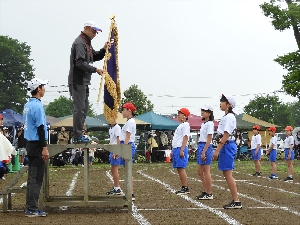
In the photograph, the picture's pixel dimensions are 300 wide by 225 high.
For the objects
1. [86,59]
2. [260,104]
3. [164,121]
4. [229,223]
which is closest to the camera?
[229,223]

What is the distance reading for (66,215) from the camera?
9828 millimetres

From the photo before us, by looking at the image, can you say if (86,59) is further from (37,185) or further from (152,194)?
(152,194)

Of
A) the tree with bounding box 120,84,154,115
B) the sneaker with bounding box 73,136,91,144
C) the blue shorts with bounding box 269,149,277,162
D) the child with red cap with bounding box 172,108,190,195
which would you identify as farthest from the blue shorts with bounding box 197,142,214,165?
the tree with bounding box 120,84,154,115

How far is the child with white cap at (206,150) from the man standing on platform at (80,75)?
10.2 ft

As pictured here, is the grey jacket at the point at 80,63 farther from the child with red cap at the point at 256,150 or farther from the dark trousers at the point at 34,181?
the child with red cap at the point at 256,150

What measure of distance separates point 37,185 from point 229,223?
10.4ft

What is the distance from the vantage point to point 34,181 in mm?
9516

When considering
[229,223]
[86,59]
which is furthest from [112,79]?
[229,223]

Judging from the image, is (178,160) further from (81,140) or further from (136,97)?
(136,97)

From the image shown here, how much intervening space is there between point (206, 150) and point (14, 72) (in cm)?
6938

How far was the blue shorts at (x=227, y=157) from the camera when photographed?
1024cm

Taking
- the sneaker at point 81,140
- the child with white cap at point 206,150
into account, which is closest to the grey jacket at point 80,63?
the sneaker at point 81,140

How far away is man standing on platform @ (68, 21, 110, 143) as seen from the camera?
9938 mm

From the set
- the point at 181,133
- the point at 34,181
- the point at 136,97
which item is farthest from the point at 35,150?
the point at 136,97
